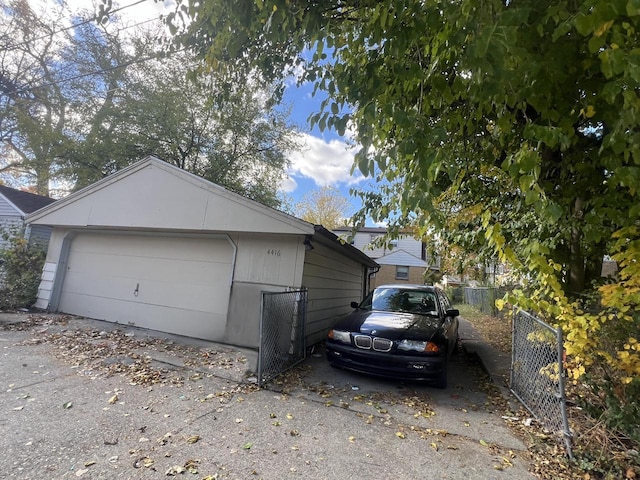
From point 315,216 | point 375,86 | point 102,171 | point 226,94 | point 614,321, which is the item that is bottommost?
point 614,321

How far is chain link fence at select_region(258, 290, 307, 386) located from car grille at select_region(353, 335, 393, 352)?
4.08 feet

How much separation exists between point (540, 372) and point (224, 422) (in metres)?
3.50

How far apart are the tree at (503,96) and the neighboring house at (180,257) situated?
2.58 meters

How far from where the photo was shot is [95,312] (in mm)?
7961

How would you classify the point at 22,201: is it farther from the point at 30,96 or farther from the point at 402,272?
the point at 402,272

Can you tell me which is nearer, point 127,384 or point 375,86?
point 375,86

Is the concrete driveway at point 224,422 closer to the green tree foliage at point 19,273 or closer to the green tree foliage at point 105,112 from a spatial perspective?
the green tree foliage at point 19,273

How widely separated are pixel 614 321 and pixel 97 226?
373 inches

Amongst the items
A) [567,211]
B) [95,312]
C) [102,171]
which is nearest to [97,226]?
[95,312]

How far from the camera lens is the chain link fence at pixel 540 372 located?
312 cm

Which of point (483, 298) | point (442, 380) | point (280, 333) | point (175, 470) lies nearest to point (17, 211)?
point (280, 333)

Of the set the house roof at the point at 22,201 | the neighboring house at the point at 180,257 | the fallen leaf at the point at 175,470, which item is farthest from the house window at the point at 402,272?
the fallen leaf at the point at 175,470

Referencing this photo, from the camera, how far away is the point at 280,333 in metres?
5.21

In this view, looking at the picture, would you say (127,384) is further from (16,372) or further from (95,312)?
(95,312)
